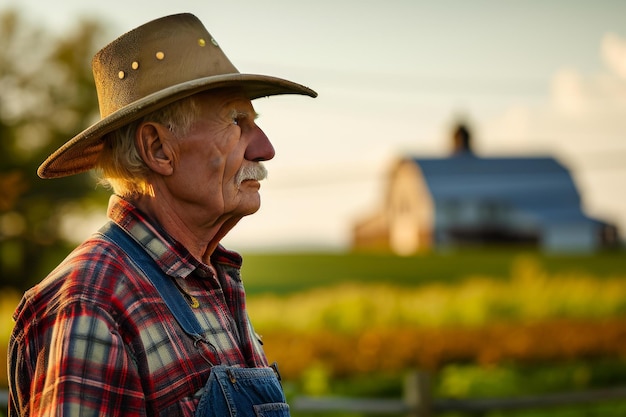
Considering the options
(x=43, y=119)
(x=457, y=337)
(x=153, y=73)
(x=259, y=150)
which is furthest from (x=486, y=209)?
(x=153, y=73)

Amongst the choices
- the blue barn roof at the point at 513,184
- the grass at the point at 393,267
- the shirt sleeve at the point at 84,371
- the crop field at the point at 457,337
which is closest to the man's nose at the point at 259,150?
the shirt sleeve at the point at 84,371

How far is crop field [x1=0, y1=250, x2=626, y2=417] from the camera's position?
32.0 feet

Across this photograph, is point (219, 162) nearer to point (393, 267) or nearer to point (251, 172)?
point (251, 172)

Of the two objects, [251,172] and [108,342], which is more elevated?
[251,172]

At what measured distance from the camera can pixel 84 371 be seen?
1.65 meters

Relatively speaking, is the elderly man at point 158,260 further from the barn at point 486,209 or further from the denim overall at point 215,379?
the barn at point 486,209

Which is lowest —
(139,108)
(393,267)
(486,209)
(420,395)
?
(420,395)

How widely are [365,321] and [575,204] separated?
26711 mm

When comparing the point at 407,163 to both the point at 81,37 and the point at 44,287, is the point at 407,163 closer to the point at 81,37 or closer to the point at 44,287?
the point at 81,37

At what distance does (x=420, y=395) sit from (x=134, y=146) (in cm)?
436

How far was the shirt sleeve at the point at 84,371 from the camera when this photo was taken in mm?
1636

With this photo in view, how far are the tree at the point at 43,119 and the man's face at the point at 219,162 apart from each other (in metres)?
15.7

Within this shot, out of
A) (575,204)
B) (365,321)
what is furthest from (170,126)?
(575,204)

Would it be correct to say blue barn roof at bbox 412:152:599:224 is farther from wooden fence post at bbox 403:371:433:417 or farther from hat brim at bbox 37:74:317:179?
A: hat brim at bbox 37:74:317:179
